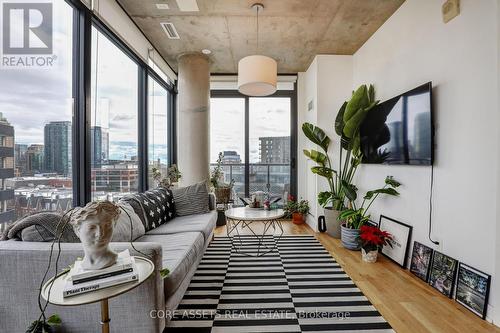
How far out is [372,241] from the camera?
2760 mm

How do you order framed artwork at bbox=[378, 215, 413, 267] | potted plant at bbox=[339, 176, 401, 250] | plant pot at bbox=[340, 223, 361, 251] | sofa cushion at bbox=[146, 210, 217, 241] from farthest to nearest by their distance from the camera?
plant pot at bbox=[340, 223, 361, 251]
potted plant at bbox=[339, 176, 401, 250]
framed artwork at bbox=[378, 215, 413, 267]
sofa cushion at bbox=[146, 210, 217, 241]

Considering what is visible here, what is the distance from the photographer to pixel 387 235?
2764mm

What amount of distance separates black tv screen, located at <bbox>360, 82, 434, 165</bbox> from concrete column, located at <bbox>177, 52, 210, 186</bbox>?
264cm

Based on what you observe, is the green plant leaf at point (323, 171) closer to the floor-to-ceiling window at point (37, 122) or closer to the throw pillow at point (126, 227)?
the throw pillow at point (126, 227)

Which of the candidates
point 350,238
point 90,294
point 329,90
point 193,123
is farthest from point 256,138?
point 90,294

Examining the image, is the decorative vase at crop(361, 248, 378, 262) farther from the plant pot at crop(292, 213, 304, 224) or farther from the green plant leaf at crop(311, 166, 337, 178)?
the plant pot at crop(292, 213, 304, 224)

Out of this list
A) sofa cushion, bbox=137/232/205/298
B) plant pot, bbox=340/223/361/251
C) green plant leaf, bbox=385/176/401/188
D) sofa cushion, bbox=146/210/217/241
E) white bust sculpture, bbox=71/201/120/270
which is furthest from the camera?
plant pot, bbox=340/223/361/251

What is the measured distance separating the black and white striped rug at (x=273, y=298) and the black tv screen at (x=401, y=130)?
4.48 feet

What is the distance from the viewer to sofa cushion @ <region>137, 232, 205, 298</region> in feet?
5.41

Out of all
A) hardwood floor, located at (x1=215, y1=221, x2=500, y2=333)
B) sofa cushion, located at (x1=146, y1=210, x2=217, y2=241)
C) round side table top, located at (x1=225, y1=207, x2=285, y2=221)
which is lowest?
hardwood floor, located at (x1=215, y1=221, x2=500, y2=333)

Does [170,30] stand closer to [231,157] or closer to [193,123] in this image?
[193,123]

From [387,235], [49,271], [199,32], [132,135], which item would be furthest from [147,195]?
[387,235]

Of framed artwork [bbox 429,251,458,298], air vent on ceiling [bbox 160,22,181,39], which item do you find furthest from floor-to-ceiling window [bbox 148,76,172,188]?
framed artwork [bbox 429,251,458,298]

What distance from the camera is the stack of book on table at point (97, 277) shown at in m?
1.09
